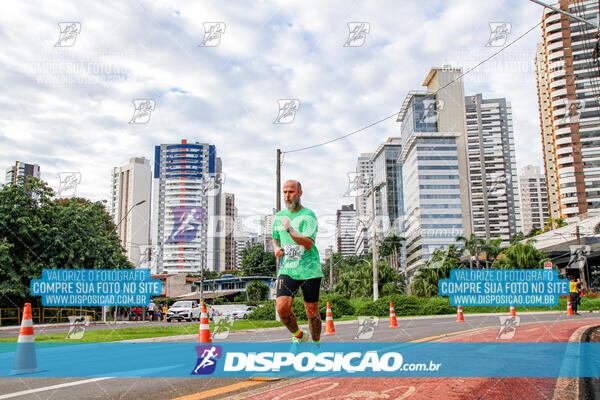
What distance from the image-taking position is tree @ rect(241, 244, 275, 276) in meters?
80.6

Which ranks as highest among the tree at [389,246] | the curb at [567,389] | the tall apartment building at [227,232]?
the tall apartment building at [227,232]

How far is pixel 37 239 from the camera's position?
90.6 ft

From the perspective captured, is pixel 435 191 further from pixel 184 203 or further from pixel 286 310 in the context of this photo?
pixel 286 310

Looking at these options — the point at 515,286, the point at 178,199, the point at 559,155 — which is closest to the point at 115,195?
the point at 178,199

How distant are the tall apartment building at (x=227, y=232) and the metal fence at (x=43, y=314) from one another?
140 meters

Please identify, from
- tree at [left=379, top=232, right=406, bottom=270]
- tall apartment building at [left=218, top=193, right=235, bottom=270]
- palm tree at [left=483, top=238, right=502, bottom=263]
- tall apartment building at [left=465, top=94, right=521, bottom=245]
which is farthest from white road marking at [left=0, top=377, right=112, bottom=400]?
tall apartment building at [left=465, top=94, right=521, bottom=245]

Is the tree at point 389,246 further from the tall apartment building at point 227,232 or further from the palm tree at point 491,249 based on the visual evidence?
the tall apartment building at point 227,232

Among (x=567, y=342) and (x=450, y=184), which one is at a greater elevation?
(x=450, y=184)

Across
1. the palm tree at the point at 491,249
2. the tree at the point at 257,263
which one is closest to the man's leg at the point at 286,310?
the palm tree at the point at 491,249

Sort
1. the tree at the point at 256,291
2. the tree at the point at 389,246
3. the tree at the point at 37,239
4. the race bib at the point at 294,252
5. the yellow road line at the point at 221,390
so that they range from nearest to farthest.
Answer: the yellow road line at the point at 221,390 < the race bib at the point at 294,252 < the tree at the point at 37,239 < the tree at the point at 256,291 < the tree at the point at 389,246

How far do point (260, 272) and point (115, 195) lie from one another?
271 feet

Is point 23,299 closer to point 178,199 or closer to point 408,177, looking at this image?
point 408,177

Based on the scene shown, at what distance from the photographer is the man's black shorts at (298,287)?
4.31 meters

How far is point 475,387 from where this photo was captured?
3465 millimetres
